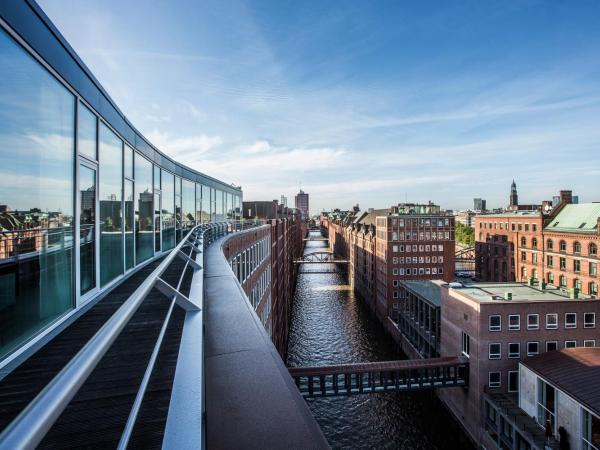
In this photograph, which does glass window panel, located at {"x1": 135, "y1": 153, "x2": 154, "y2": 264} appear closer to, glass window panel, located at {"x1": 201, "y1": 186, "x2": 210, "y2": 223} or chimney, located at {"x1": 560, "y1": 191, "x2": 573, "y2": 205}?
glass window panel, located at {"x1": 201, "y1": 186, "x2": 210, "y2": 223}

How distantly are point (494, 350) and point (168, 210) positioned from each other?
72.1 feet

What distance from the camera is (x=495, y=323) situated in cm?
2345

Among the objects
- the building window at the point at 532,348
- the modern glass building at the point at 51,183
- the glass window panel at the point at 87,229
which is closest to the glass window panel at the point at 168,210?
the modern glass building at the point at 51,183

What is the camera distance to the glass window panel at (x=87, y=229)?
584 centimetres

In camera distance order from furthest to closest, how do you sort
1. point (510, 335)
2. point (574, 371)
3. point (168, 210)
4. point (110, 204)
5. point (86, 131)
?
point (510, 335)
point (574, 371)
point (168, 210)
point (110, 204)
point (86, 131)

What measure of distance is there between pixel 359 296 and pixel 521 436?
42547mm

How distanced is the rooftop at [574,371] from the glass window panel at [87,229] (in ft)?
69.5

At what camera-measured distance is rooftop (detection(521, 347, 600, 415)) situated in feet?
57.2

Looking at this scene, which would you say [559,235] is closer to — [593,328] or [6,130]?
[593,328]

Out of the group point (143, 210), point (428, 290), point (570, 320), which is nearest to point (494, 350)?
point (570, 320)

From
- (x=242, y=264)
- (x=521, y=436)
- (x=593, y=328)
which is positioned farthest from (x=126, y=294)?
(x=593, y=328)

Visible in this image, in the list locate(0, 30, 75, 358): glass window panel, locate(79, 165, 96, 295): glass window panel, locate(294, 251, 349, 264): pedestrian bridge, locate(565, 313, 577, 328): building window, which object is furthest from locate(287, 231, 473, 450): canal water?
locate(0, 30, 75, 358): glass window panel

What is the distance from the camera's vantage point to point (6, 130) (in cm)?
382

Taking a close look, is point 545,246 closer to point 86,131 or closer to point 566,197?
point 566,197
